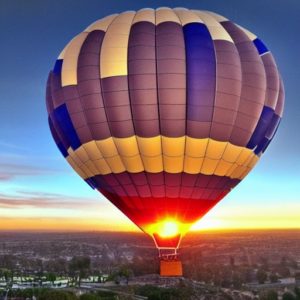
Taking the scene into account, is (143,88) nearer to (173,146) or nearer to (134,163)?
(173,146)

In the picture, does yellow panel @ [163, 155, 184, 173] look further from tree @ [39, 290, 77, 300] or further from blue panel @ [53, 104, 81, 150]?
A: tree @ [39, 290, 77, 300]

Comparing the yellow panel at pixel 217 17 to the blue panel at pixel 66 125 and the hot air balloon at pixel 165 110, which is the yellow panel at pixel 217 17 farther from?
the blue panel at pixel 66 125

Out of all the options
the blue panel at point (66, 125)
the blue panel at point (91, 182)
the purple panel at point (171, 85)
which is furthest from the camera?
the blue panel at point (91, 182)

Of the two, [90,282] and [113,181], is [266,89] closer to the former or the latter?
[113,181]

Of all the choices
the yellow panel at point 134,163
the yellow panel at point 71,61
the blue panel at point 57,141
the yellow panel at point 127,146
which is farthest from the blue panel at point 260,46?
the blue panel at point 57,141

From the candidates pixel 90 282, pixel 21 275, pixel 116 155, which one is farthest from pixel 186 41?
pixel 21 275

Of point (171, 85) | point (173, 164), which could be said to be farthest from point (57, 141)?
point (171, 85)

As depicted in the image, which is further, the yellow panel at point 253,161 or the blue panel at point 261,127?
the yellow panel at point 253,161
